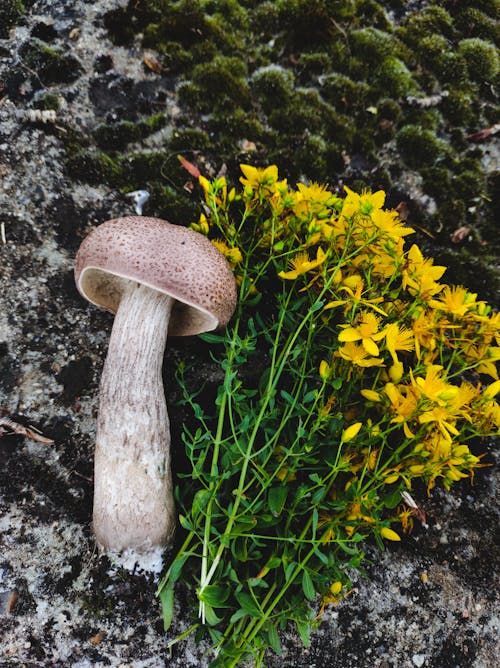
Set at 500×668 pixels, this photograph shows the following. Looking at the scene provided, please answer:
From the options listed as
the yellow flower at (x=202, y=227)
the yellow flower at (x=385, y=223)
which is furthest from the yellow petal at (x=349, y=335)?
the yellow flower at (x=202, y=227)

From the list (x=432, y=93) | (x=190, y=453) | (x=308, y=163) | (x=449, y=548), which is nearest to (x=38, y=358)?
(x=190, y=453)

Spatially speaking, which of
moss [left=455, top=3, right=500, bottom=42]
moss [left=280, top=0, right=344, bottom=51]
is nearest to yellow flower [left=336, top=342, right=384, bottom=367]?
moss [left=280, top=0, right=344, bottom=51]

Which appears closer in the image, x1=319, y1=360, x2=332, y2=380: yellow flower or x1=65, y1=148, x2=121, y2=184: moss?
x1=319, y1=360, x2=332, y2=380: yellow flower

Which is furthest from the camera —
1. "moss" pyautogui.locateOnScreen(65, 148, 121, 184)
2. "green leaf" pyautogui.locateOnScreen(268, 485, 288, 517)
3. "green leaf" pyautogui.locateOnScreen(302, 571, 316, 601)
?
"moss" pyautogui.locateOnScreen(65, 148, 121, 184)

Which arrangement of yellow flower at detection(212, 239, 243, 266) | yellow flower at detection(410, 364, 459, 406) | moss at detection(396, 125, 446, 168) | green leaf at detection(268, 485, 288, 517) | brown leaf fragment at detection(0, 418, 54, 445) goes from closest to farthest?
yellow flower at detection(410, 364, 459, 406)
green leaf at detection(268, 485, 288, 517)
yellow flower at detection(212, 239, 243, 266)
brown leaf fragment at detection(0, 418, 54, 445)
moss at detection(396, 125, 446, 168)

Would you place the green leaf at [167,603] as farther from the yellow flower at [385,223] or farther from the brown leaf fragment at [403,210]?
the brown leaf fragment at [403,210]

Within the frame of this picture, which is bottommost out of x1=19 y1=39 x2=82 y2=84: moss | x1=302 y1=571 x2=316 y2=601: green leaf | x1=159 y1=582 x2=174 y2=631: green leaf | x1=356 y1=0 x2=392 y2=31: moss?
x1=159 y1=582 x2=174 y2=631: green leaf

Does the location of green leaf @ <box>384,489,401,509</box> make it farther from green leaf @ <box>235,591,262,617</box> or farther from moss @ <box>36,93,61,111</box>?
moss @ <box>36,93,61,111</box>
